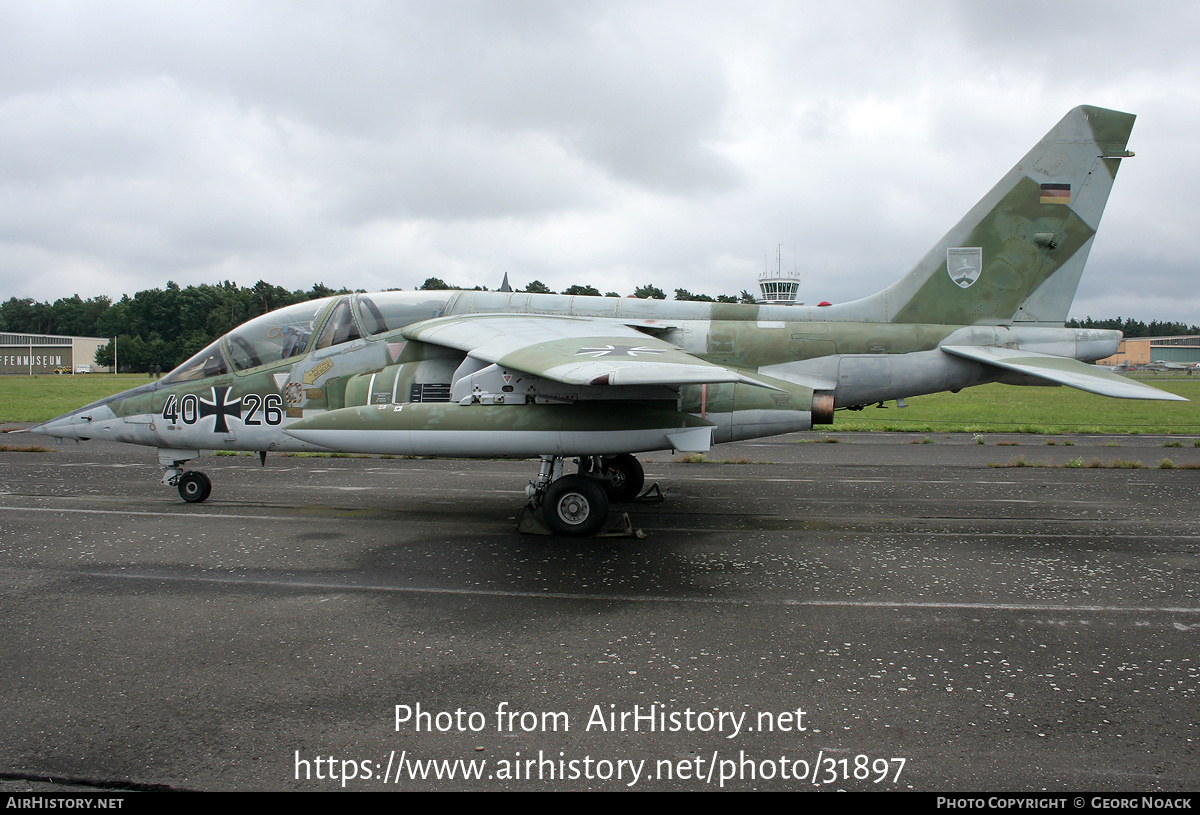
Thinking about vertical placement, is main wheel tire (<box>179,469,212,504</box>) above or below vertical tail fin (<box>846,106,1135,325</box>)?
below

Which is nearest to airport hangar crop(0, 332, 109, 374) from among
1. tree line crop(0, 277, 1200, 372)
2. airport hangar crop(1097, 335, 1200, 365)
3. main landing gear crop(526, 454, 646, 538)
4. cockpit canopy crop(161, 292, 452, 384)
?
tree line crop(0, 277, 1200, 372)

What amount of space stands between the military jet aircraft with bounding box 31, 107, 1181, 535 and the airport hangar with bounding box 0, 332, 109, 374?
111 metres

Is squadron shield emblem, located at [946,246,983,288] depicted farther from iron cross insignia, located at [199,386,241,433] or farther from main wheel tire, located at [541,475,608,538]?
iron cross insignia, located at [199,386,241,433]

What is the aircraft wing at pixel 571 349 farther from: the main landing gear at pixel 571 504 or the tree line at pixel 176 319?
the tree line at pixel 176 319

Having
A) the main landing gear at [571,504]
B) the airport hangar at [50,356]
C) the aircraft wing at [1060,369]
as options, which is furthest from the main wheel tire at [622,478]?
the airport hangar at [50,356]

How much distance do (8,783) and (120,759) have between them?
0.42 metres

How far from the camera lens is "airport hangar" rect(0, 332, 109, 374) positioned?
102 meters

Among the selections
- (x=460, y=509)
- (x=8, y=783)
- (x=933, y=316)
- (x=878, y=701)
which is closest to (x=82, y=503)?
(x=460, y=509)

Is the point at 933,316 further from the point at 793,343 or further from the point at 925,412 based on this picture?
the point at 925,412

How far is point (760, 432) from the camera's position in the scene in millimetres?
8430

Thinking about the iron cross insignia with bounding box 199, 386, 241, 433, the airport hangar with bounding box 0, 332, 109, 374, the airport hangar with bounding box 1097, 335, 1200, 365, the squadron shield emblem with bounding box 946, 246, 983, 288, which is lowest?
the iron cross insignia with bounding box 199, 386, 241, 433

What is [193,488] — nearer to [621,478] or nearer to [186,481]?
[186,481]

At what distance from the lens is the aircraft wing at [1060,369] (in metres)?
7.46

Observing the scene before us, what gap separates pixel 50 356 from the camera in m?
105
